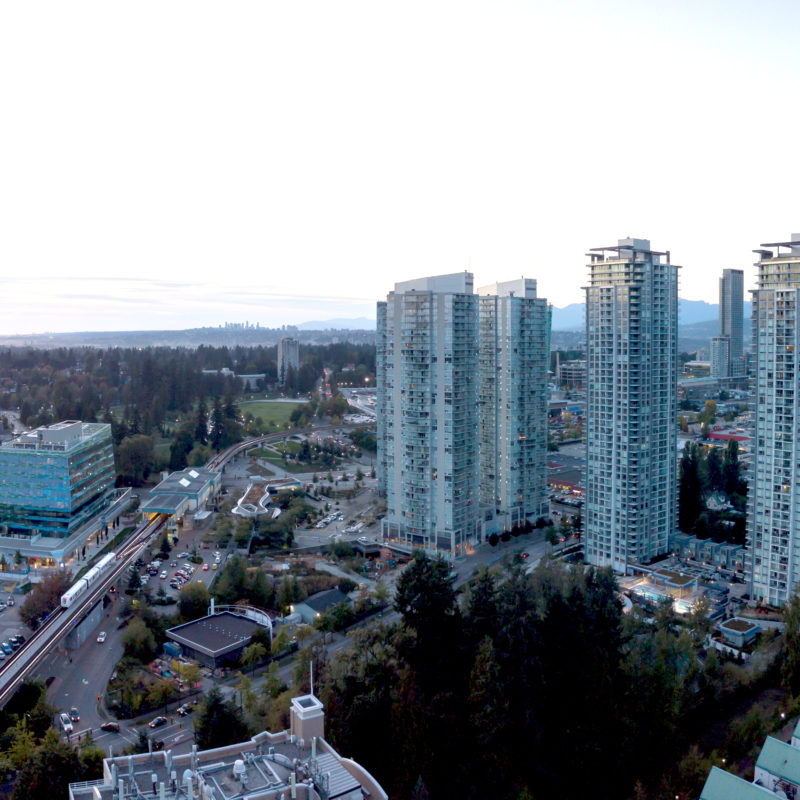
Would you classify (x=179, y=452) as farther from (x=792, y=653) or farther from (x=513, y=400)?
(x=792, y=653)

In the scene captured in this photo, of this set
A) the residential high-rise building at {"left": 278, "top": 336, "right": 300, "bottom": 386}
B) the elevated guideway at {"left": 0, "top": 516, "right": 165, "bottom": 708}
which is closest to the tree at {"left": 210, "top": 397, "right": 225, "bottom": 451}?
the elevated guideway at {"left": 0, "top": 516, "right": 165, "bottom": 708}

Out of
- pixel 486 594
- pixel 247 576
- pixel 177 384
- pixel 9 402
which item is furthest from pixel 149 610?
pixel 9 402

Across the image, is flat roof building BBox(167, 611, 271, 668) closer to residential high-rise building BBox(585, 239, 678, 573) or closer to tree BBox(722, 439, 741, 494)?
residential high-rise building BBox(585, 239, 678, 573)

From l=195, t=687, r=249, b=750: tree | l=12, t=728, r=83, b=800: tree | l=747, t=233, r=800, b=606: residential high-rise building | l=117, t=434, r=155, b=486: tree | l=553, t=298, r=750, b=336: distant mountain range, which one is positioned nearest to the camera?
l=12, t=728, r=83, b=800: tree

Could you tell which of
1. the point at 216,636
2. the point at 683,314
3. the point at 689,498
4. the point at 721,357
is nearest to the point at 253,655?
the point at 216,636

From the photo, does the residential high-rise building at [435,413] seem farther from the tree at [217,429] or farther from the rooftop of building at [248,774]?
the tree at [217,429]

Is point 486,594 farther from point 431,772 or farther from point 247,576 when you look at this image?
point 247,576

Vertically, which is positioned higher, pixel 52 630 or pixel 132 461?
pixel 132 461
